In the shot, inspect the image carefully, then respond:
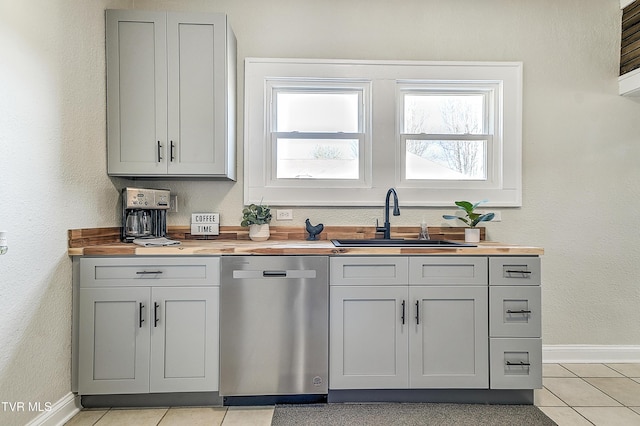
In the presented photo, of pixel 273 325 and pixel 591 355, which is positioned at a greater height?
pixel 273 325

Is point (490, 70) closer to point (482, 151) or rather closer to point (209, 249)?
point (482, 151)

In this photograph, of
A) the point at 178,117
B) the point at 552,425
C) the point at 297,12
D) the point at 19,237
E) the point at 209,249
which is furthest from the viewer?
the point at 297,12

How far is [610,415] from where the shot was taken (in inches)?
84.3

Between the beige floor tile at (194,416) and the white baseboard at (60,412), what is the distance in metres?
0.51

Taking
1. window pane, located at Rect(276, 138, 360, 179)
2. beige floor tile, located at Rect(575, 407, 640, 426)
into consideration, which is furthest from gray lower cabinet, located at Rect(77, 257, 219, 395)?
beige floor tile, located at Rect(575, 407, 640, 426)

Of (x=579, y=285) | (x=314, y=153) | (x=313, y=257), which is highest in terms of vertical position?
(x=314, y=153)

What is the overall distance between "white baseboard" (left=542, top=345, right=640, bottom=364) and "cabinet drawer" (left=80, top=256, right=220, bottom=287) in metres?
2.47

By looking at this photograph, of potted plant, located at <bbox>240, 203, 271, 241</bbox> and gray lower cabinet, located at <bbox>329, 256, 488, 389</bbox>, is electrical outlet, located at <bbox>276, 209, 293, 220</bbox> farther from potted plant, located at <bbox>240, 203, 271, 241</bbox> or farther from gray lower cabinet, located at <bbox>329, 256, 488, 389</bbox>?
gray lower cabinet, located at <bbox>329, 256, 488, 389</bbox>

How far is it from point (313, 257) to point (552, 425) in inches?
59.4

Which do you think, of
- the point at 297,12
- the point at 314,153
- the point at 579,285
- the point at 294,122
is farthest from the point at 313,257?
the point at 579,285

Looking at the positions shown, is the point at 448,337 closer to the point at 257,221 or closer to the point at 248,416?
the point at 248,416

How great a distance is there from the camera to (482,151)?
297 cm

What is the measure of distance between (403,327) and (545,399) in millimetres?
973

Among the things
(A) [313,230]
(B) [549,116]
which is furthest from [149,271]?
(B) [549,116]
